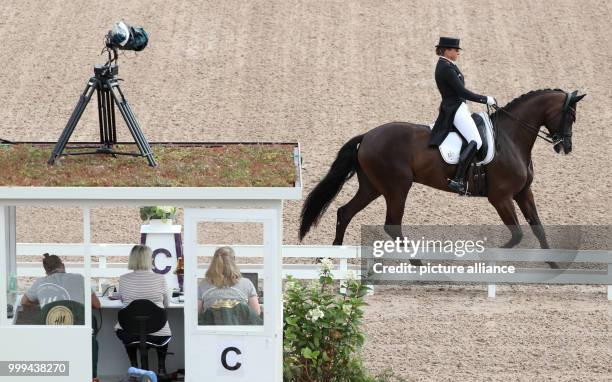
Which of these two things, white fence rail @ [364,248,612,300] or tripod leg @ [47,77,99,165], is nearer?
tripod leg @ [47,77,99,165]

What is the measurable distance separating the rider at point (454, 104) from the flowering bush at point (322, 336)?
4856 mm

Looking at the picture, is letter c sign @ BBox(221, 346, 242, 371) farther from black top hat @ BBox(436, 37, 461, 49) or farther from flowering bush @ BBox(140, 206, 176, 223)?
black top hat @ BBox(436, 37, 461, 49)

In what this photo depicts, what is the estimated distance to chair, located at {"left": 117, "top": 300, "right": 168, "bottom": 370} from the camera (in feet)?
30.0

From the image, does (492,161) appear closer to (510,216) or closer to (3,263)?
(510,216)

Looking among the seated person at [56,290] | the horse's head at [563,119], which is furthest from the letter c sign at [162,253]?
the horse's head at [563,119]

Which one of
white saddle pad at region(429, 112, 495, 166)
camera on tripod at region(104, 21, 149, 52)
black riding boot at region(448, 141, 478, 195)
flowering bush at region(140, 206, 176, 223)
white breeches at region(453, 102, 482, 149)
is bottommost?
flowering bush at region(140, 206, 176, 223)

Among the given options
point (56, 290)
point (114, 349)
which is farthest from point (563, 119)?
point (56, 290)

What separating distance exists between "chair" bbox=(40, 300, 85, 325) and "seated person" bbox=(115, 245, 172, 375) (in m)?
0.57

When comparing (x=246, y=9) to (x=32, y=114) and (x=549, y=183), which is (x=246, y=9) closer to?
(x=32, y=114)

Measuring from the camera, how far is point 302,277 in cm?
1419

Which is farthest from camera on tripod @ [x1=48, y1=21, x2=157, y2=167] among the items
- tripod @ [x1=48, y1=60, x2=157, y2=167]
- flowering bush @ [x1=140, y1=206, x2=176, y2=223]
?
flowering bush @ [x1=140, y1=206, x2=176, y2=223]

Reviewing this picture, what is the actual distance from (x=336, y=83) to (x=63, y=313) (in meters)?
15.9

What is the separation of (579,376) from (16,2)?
20369mm

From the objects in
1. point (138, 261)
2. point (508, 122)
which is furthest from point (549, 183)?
point (138, 261)
